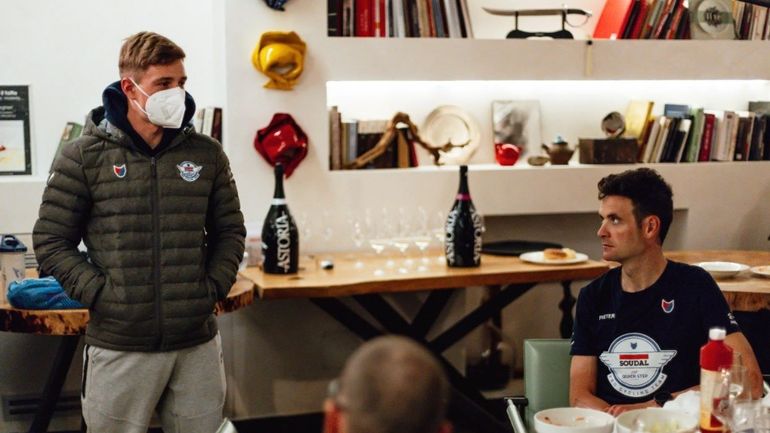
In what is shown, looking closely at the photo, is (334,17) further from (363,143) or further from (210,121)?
(210,121)

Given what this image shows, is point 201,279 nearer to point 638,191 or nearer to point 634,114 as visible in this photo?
point 638,191

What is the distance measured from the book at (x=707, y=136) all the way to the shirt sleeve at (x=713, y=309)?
264 cm

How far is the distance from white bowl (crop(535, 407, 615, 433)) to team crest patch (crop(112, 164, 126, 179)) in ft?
4.30

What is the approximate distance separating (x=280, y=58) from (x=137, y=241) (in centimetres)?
187

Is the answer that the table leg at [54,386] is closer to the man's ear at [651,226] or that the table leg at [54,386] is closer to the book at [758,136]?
the man's ear at [651,226]

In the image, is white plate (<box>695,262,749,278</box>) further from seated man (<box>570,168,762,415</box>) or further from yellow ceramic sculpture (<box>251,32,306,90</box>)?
yellow ceramic sculpture (<box>251,32,306,90</box>)

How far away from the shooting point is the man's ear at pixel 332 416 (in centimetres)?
121

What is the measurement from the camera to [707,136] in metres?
5.49

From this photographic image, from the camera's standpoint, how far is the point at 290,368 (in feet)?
16.7

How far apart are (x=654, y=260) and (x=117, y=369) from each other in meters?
1.52

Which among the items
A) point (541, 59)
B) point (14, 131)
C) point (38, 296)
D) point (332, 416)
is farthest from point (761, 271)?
point (332, 416)

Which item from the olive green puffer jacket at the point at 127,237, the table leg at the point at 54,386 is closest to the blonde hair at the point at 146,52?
the olive green puffer jacket at the point at 127,237

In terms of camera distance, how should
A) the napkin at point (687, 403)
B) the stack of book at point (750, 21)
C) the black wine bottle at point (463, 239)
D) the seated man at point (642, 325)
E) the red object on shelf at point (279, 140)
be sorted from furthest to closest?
the stack of book at point (750, 21)
the red object on shelf at point (279, 140)
the black wine bottle at point (463, 239)
the seated man at point (642, 325)
the napkin at point (687, 403)

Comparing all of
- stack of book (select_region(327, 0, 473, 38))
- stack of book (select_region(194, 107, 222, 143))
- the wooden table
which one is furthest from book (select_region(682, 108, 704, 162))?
stack of book (select_region(194, 107, 222, 143))
